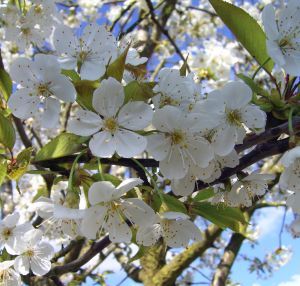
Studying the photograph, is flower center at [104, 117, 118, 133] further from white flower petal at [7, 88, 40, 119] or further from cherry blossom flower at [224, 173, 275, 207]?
cherry blossom flower at [224, 173, 275, 207]

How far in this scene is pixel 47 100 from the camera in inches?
37.3

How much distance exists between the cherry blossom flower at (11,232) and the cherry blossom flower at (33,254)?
2 cm

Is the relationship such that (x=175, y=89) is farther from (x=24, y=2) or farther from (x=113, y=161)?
(x=24, y=2)

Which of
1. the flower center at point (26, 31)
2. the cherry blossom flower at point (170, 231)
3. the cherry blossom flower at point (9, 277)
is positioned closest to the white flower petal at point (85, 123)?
the cherry blossom flower at point (170, 231)

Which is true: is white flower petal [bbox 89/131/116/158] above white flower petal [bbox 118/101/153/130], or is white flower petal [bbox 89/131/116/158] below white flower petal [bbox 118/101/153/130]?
below

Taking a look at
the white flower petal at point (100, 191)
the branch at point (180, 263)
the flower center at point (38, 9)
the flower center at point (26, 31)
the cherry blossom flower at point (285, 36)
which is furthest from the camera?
the branch at point (180, 263)

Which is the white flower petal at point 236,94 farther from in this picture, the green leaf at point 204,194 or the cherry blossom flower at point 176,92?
the green leaf at point 204,194

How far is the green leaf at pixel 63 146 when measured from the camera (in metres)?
0.81

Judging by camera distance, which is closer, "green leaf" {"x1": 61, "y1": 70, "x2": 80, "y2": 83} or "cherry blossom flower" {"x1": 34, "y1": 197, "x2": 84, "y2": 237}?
"cherry blossom flower" {"x1": 34, "y1": 197, "x2": 84, "y2": 237}

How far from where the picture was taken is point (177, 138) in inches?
34.1

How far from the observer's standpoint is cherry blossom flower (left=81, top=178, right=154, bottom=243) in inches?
29.8

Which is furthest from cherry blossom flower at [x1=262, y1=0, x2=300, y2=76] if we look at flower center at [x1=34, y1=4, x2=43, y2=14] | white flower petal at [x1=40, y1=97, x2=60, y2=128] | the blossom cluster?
flower center at [x1=34, y1=4, x2=43, y2=14]

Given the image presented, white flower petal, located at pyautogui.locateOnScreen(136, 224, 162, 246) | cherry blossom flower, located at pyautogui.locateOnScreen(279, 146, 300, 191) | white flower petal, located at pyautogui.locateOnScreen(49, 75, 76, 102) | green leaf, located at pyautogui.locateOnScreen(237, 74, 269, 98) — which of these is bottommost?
white flower petal, located at pyautogui.locateOnScreen(136, 224, 162, 246)

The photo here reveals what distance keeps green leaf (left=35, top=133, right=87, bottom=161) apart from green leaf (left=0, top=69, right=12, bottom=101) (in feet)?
0.81
